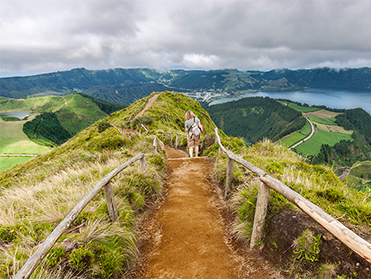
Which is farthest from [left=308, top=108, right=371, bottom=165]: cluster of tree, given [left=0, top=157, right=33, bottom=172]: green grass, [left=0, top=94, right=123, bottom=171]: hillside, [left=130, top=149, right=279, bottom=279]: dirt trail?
[left=0, top=94, right=123, bottom=171]: hillside

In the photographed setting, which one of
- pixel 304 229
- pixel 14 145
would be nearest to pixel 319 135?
pixel 304 229

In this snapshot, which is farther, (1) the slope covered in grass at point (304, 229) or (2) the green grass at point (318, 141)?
(2) the green grass at point (318, 141)

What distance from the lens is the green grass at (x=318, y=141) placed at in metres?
95.6

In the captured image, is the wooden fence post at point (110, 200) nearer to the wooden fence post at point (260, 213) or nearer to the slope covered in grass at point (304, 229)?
the slope covered in grass at point (304, 229)

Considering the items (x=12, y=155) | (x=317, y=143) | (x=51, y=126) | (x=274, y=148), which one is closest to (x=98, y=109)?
(x=51, y=126)

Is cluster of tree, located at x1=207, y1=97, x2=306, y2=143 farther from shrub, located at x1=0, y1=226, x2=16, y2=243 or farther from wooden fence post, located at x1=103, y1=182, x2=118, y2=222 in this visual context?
shrub, located at x1=0, y1=226, x2=16, y2=243

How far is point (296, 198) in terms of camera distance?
2.65 metres

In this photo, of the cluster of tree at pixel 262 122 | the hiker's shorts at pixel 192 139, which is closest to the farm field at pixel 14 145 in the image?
the hiker's shorts at pixel 192 139

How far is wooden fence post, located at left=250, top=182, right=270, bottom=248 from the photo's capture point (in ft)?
10.8

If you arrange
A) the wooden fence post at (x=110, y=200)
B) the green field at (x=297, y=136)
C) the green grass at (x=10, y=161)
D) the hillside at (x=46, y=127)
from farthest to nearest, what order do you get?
the green field at (x=297, y=136) → the hillside at (x=46, y=127) → the green grass at (x=10, y=161) → the wooden fence post at (x=110, y=200)

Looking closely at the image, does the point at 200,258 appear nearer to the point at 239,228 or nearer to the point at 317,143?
the point at 239,228

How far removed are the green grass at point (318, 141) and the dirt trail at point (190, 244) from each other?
10433 cm

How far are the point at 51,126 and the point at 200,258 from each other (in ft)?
488

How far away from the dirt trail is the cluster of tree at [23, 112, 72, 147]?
118 m
